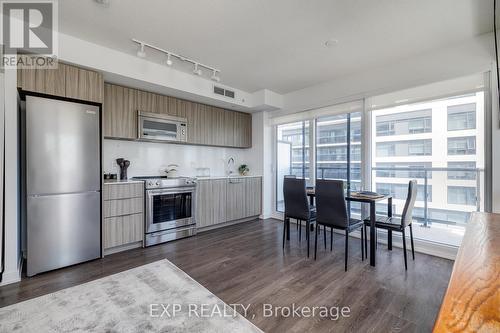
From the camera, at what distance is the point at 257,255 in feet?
9.66

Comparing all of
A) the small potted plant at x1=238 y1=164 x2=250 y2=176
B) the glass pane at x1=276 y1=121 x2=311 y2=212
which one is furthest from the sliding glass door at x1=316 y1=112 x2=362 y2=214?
the small potted plant at x1=238 y1=164 x2=250 y2=176

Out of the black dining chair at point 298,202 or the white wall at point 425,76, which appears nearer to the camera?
the white wall at point 425,76

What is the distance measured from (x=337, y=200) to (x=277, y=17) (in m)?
2.07

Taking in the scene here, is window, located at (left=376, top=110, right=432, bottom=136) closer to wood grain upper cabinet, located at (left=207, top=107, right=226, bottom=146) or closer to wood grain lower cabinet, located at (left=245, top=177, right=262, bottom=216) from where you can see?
wood grain lower cabinet, located at (left=245, top=177, right=262, bottom=216)

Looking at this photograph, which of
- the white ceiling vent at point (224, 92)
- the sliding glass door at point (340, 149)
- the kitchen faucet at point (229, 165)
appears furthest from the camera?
the kitchen faucet at point (229, 165)

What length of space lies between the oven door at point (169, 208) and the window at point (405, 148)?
10.3 feet

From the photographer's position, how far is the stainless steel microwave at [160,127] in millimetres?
3490

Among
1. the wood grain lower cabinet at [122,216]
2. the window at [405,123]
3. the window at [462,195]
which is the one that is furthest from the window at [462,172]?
the wood grain lower cabinet at [122,216]

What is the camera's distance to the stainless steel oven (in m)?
3.30

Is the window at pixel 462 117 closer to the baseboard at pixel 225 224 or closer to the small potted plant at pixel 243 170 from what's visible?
the small potted plant at pixel 243 170

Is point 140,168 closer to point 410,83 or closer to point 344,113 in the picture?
point 344,113

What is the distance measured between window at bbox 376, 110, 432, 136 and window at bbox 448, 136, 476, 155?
13.5 inches

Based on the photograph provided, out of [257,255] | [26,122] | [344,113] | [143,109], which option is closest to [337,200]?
[257,255]

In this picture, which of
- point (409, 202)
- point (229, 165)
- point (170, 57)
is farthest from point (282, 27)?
point (229, 165)
